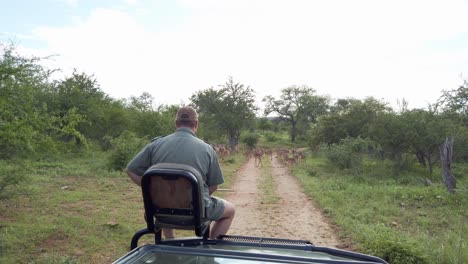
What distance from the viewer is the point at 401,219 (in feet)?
27.1

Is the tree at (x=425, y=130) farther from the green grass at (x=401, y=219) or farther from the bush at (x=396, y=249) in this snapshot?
the bush at (x=396, y=249)

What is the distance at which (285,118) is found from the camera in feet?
191

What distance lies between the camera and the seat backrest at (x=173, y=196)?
2.39 metres

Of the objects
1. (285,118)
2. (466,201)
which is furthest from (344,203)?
(285,118)

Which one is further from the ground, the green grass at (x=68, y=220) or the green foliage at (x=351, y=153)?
the green foliage at (x=351, y=153)

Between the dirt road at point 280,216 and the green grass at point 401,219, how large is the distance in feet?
1.18

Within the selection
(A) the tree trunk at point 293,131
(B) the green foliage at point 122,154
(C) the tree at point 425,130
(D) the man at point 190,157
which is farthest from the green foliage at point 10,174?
(A) the tree trunk at point 293,131

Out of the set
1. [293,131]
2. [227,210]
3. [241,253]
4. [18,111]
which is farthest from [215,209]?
[293,131]

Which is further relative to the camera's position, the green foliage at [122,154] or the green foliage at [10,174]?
the green foliage at [122,154]

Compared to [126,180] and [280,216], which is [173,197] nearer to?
[280,216]

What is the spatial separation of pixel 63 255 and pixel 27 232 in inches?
52.3

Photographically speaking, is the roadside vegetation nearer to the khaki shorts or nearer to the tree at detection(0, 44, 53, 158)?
the tree at detection(0, 44, 53, 158)

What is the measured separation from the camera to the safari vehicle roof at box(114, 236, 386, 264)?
1.94 meters

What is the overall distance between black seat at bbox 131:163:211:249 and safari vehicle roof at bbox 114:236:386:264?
0.18 metres
